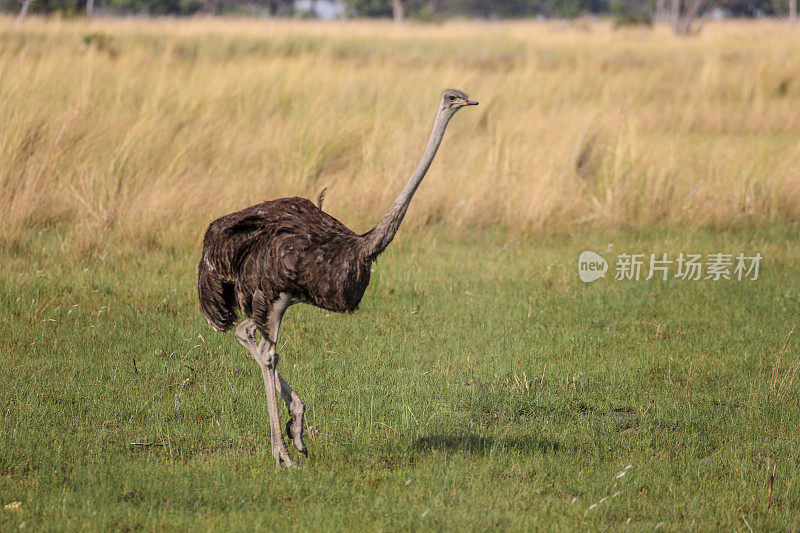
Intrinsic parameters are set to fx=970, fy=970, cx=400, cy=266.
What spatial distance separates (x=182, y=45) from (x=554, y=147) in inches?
440

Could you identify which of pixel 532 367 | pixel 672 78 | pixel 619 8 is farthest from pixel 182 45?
pixel 619 8

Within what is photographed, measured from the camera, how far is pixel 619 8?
6462 cm

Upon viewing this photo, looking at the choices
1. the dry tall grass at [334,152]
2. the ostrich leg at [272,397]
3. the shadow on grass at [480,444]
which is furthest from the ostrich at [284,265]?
the dry tall grass at [334,152]

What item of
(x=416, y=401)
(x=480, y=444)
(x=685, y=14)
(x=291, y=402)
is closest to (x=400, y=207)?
(x=291, y=402)

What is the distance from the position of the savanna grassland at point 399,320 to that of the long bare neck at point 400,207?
3.83ft

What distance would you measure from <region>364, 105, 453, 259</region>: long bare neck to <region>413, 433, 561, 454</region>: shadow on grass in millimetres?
1314

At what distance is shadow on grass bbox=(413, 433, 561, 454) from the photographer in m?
5.04

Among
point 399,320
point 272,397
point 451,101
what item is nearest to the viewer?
point 451,101

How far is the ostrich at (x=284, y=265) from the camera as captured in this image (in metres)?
4.28

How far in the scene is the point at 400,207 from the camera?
418 centimetres

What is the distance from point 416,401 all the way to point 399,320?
159 centimetres

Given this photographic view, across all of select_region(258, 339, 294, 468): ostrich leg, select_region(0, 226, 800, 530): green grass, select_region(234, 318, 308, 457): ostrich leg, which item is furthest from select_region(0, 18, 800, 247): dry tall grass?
select_region(258, 339, 294, 468): ostrich leg

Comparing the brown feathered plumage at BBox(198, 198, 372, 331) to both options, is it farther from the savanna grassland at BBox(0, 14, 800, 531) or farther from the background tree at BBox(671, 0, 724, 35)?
the background tree at BBox(671, 0, 724, 35)

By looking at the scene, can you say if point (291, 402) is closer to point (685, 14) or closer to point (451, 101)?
point (451, 101)
